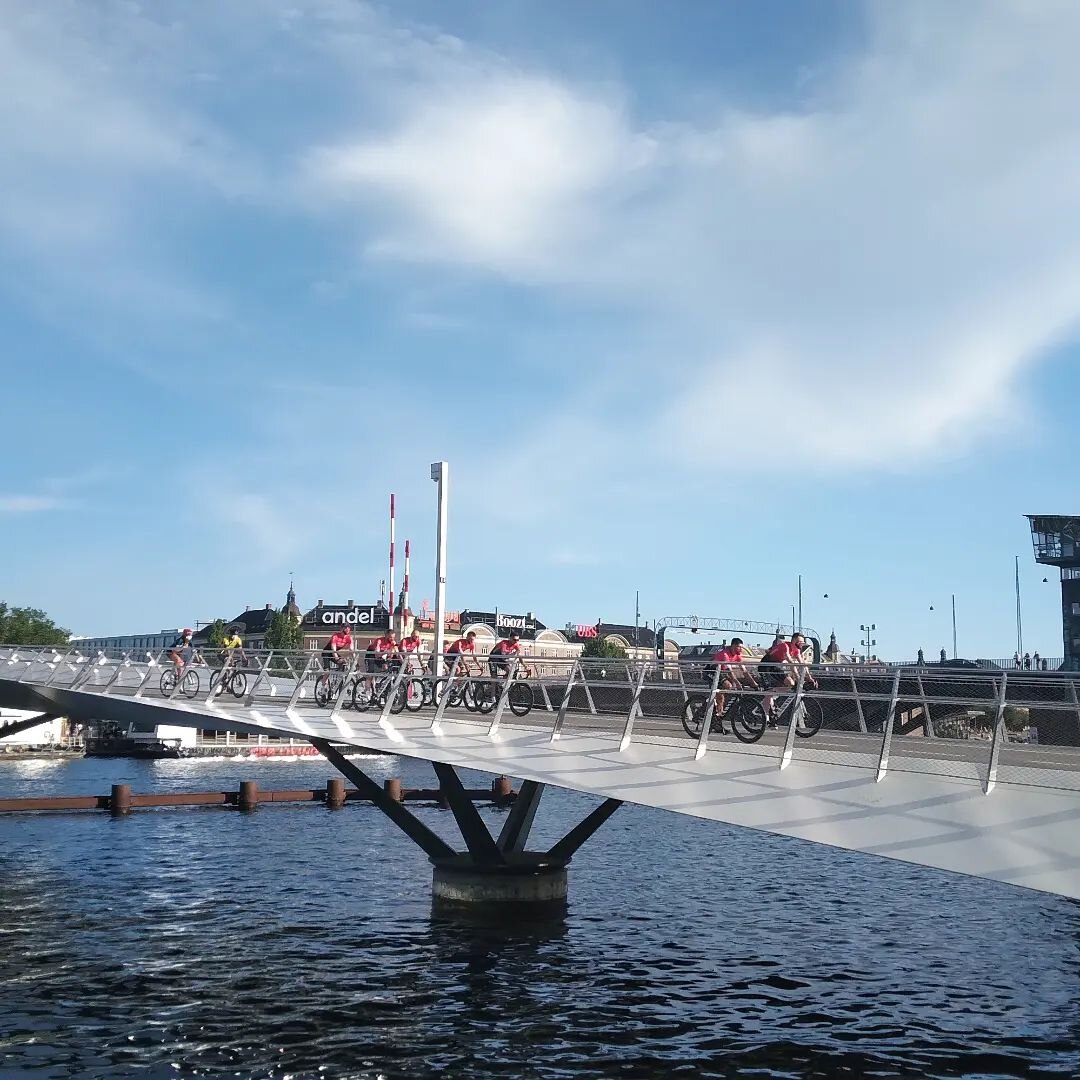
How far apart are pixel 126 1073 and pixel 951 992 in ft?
42.5

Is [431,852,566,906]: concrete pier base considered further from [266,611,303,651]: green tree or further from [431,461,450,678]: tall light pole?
[266,611,303,651]: green tree

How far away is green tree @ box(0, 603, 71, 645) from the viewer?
131m

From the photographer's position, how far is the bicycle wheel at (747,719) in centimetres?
1836

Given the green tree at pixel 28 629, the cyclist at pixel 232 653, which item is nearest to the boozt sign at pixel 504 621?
the green tree at pixel 28 629

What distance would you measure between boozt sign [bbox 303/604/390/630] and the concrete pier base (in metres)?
141

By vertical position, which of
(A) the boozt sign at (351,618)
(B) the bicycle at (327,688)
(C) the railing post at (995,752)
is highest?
(A) the boozt sign at (351,618)

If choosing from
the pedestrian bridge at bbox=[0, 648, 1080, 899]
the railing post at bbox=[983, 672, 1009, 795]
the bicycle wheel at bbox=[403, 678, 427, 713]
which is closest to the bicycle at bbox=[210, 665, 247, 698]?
the pedestrian bridge at bbox=[0, 648, 1080, 899]

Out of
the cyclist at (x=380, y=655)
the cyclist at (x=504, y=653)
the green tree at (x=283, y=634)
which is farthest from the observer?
the green tree at (x=283, y=634)

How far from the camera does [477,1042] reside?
713 inches

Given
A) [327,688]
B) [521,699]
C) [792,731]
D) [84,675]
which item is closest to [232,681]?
[327,688]

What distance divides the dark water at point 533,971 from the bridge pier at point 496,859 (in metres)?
0.90

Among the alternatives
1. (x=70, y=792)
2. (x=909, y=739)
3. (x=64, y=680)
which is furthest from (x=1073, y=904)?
(x=70, y=792)

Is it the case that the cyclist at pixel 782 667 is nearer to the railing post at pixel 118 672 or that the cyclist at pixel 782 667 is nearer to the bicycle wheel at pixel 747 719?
the bicycle wheel at pixel 747 719

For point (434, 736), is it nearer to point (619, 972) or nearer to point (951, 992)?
point (619, 972)
